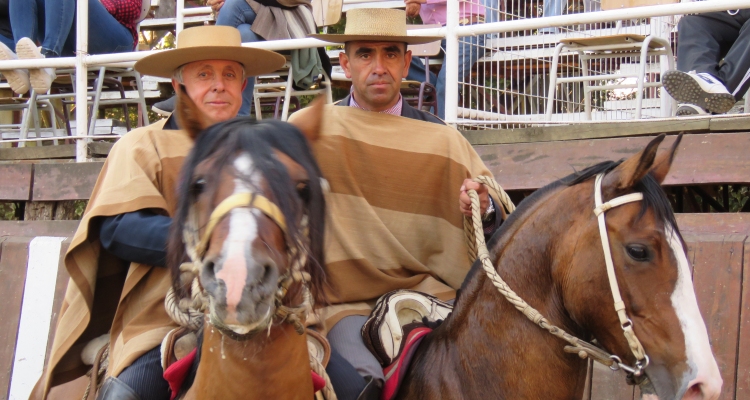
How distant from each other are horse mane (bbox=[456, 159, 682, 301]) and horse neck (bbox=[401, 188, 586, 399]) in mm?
35

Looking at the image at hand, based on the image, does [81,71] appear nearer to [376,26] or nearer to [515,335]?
[376,26]

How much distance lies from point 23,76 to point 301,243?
5.19 meters

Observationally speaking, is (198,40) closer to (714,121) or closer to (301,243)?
(301,243)

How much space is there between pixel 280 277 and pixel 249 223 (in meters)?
0.19

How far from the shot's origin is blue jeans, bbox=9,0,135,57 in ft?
22.2

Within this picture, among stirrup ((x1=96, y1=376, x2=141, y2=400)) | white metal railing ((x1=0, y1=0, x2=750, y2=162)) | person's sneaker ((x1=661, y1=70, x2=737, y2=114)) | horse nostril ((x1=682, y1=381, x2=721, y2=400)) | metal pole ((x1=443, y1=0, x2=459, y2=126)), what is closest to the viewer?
horse nostril ((x1=682, y1=381, x2=721, y2=400))

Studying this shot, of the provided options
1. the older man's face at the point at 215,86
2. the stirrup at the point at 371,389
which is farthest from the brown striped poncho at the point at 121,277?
the stirrup at the point at 371,389

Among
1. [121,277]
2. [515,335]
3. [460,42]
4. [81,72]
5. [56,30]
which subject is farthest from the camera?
[56,30]

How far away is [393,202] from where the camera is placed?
3.65m

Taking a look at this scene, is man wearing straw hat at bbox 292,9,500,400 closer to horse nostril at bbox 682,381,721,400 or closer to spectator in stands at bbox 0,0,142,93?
horse nostril at bbox 682,381,721,400

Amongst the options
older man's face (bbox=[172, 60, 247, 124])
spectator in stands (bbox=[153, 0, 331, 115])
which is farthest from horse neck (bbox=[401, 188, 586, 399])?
spectator in stands (bbox=[153, 0, 331, 115])

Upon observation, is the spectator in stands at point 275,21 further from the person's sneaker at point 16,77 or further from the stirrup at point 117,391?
the stirrup at point 117,391

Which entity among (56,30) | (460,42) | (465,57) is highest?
(56,30)

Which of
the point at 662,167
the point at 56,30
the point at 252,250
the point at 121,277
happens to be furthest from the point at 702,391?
the point at 56,30
